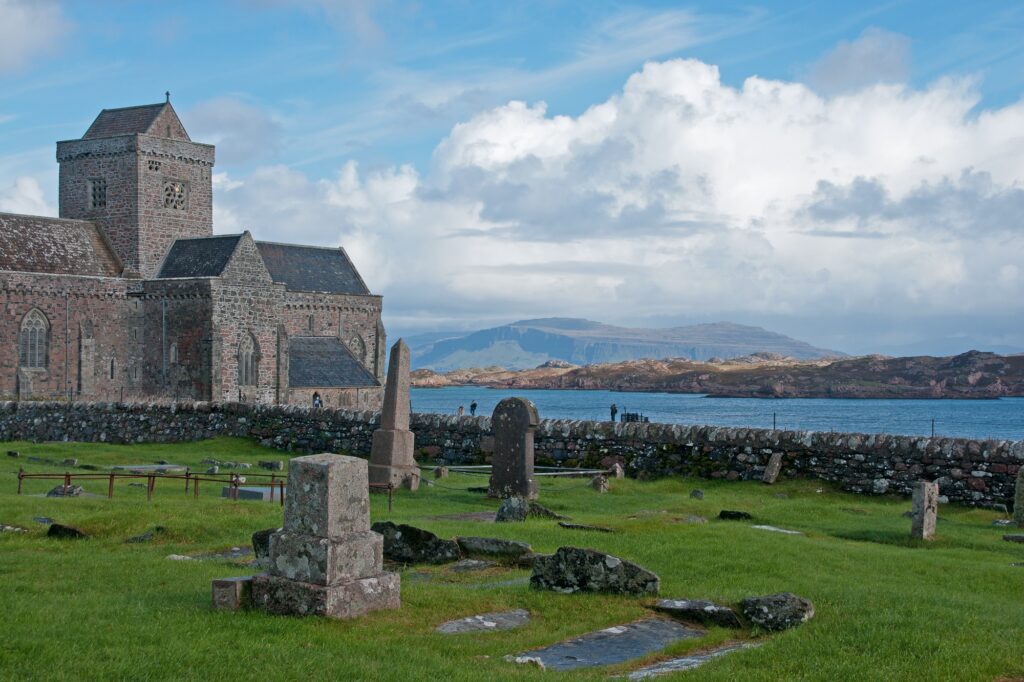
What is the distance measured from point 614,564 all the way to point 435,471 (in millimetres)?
14419

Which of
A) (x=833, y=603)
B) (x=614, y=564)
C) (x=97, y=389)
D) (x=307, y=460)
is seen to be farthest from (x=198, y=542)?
(x=97, y=389)

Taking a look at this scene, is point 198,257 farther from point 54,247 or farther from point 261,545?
point 261,545

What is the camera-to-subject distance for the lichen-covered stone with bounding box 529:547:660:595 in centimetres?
1065

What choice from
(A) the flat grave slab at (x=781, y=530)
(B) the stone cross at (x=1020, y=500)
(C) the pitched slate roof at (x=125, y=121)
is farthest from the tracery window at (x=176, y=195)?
(B) the stone cross at (x=1020, y=500)

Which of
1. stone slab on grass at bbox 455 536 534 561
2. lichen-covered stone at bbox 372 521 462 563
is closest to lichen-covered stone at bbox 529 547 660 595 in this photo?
stone slab on grass at bbox 455 536 534 561

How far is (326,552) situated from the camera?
9.37 m

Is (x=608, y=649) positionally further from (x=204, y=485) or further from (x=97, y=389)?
(x=97, y=389)

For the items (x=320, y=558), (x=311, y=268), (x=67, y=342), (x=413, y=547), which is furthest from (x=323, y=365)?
(x=320, y=558)

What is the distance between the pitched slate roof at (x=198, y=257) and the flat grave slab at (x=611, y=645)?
147 feet

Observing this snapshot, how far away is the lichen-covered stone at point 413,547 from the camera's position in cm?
1250

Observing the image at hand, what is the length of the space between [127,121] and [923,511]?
183 ft

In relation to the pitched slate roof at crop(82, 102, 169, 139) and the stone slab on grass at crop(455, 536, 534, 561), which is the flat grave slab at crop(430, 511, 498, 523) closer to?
the stone slab on grass at crop(455, 536, 534, 561)

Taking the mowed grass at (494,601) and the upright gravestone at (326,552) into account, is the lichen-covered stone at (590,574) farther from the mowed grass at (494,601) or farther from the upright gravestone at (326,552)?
the upright gravestone at (326,552)

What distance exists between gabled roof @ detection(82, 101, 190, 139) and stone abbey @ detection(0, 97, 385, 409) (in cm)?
10
